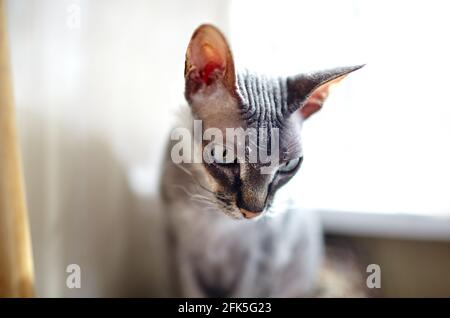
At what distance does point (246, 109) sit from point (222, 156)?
2.5 inches

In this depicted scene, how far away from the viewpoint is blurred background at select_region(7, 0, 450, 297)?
0.66 meters

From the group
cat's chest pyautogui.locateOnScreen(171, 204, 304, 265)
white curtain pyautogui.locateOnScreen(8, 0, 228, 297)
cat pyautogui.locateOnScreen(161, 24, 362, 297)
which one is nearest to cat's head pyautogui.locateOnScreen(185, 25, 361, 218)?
cat pyautogui.locateOnScreen(161, 24, 362, 297)

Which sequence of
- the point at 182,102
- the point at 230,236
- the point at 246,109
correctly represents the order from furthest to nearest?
1. the point at 230,236
2. the point at 182,102
3. the point at 246,109

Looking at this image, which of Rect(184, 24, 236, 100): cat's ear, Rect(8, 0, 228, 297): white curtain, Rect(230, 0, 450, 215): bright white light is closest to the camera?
Rect(184, 24, 236, 100): cat's ear

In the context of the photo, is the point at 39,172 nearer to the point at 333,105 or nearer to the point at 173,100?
the point at 173,100

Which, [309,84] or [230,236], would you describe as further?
[230,236]

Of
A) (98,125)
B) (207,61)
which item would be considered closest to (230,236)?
(98,125)

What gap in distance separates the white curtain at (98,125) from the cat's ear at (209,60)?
0.13m

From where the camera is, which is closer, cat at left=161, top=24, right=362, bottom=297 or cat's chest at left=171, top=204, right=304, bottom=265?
cat at left=161, top=24, right=362, bottom=297

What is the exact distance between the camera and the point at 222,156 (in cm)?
51

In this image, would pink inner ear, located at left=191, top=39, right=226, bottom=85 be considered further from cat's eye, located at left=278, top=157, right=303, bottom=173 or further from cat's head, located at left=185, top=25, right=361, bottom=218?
cat's eye, located at left=278, top=157, right=303, bottom=173

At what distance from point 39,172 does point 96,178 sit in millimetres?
134
